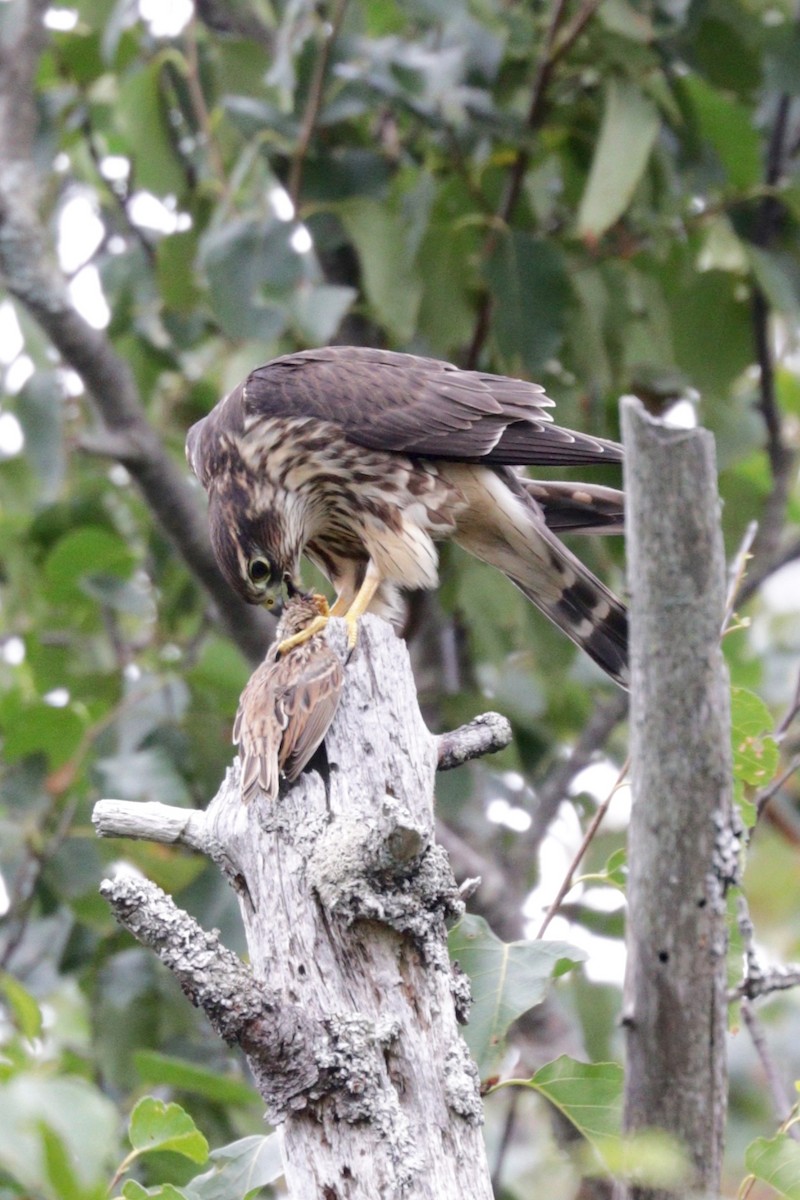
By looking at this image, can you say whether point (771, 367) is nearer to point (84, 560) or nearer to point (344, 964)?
point (84, 560)

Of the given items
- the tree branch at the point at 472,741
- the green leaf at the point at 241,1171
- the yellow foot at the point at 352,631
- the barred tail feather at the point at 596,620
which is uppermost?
the yellow foot at the point at 352,631

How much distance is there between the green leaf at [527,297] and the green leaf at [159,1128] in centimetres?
257

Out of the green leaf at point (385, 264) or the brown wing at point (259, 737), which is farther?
the green leaf at point (385, 264)

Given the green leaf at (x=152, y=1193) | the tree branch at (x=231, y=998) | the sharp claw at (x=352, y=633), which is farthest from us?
the sharp claw at (x=352, y=633)

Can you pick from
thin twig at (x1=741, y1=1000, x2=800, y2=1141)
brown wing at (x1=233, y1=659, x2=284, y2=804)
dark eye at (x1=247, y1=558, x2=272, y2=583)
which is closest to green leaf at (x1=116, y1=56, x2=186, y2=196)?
dark eye at (x1=247, y1=558, x2=272, y2=583)

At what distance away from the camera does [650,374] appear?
4.28 m

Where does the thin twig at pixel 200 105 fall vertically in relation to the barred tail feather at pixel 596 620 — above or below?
above

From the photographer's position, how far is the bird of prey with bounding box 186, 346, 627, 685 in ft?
11.0

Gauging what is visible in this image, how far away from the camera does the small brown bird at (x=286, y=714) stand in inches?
80.1

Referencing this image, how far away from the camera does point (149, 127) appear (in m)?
4.37

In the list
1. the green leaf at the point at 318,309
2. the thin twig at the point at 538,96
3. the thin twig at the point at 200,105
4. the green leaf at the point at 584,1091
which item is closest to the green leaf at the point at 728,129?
the thin twig at the point at 538,96

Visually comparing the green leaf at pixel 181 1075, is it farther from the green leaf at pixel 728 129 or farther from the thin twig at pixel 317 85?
the green leaf at pixel 728 129

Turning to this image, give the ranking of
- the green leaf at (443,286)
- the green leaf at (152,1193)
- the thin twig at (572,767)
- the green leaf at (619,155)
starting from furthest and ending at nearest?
the thin twig at (572,767), the green leaf at (443,286), the green leaf at (619,155), the green leaf at (152,1193)

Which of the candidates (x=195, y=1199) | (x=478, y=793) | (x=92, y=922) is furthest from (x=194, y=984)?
(x=478, y=793)
